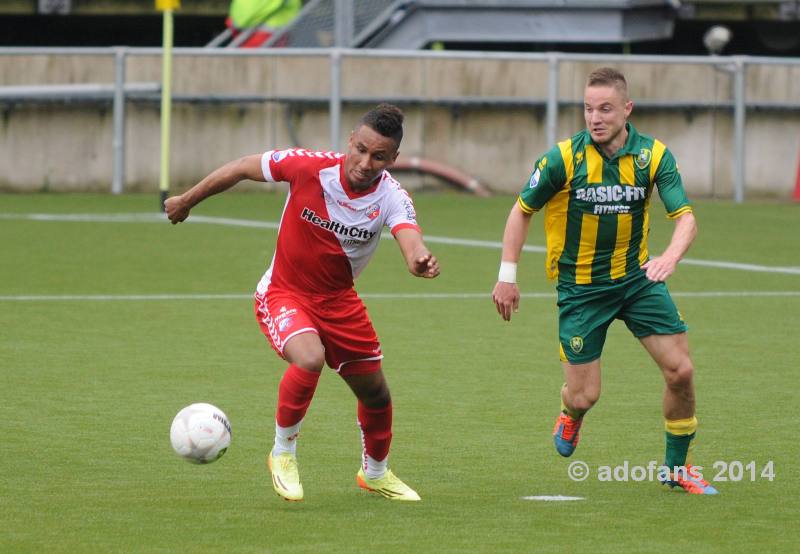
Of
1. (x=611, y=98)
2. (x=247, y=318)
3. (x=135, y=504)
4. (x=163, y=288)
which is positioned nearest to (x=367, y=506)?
(x=135, y=504)

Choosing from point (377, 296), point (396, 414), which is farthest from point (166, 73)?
point (396, 414)

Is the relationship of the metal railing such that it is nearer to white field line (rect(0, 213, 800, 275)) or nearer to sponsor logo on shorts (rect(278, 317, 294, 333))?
white field line (rect(0, 213, 800, 275))

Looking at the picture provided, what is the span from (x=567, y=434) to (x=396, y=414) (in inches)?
70.6

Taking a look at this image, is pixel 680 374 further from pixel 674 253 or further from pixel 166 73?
pixel 166 73

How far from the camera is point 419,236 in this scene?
6.93m

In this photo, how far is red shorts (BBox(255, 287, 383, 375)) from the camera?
7.13m

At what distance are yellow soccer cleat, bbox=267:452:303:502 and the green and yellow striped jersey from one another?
153 cm

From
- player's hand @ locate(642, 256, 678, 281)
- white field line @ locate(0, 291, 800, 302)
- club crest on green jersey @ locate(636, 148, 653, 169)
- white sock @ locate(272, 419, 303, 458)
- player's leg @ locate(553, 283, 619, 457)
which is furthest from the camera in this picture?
white field line @ locate(0, 291, 800, 302)

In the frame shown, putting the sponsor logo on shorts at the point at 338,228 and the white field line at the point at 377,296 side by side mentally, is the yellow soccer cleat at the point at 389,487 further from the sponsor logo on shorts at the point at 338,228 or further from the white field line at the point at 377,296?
the white field line at the point at 377,296

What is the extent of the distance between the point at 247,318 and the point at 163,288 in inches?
82.2

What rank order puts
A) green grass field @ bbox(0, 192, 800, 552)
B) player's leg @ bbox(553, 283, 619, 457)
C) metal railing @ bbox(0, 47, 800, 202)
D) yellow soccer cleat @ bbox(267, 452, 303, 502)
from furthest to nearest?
metal railing @ bbox(0, 47, 800, 202), player's leg @ bbox(553, 283, 619, 457), yellow soccer cleat @ bbox(267, 452, 303, 502), green grass field @ bbox(0, 192, 800, 552)

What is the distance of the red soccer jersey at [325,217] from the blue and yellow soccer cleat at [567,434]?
127 centimetres

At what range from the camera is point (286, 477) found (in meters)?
7.02

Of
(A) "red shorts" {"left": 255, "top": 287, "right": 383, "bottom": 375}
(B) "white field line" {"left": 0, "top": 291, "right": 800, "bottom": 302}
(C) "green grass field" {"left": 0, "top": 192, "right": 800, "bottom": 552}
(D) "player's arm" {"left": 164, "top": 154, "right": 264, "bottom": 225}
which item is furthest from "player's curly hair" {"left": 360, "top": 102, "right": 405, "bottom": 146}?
(B) "white field line" {"left": 0, "top": 291, "right": 800, "bottom": 302}
